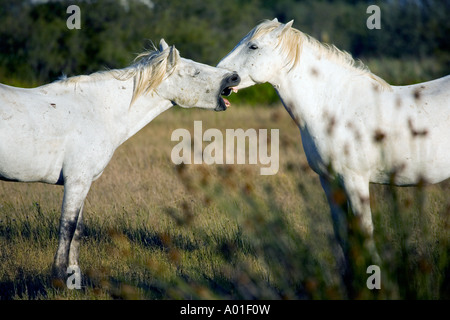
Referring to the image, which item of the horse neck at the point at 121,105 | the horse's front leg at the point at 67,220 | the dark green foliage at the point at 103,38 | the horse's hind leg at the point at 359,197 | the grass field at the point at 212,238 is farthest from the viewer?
the dark green foliage at the point at 103,38

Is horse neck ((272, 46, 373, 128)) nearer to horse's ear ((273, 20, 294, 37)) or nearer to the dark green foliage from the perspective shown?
horse's ear ((273, 20, 294, 37))

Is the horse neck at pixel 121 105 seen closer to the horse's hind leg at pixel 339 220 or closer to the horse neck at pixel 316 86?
the horse neck at pixel 316 86

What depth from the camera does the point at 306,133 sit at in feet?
14.5

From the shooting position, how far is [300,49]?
4.47m

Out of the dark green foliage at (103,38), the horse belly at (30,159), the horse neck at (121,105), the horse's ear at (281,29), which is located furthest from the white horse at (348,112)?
the dark green foliage at (103,38)

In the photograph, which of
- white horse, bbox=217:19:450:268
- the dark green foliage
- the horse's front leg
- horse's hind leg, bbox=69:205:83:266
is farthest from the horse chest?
the dark green foliage

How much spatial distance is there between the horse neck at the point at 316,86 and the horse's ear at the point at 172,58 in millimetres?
847

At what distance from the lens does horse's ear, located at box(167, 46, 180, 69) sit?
15.0 feet

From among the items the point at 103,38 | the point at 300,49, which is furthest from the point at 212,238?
the point at 103,38

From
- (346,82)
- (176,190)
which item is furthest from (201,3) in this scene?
(346,82)

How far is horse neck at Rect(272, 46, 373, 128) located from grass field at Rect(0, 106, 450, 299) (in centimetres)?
67

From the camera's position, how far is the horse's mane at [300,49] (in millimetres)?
4441
